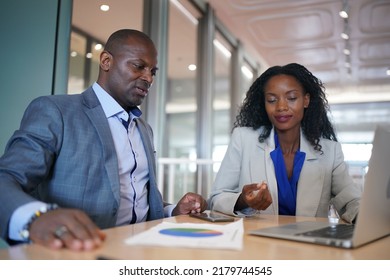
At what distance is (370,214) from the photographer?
755 mm

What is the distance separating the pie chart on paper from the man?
15 cm

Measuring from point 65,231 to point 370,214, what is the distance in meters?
0.61

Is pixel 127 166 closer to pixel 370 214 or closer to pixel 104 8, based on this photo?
pixel 370 214

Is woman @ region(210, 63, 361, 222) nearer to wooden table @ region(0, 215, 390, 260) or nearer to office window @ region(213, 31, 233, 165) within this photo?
wooden table @ region(0, 215, 390, 260)

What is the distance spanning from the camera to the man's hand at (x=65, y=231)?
591 mm

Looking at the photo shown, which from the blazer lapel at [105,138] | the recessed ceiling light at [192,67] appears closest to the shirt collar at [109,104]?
the blazer lapel at [105,138]

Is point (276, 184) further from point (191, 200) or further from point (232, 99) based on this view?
point (232, 99)

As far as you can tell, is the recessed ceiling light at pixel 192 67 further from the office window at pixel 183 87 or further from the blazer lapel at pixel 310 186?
the blazer lapel at pixel 310 186

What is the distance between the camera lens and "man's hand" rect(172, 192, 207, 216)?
1259 millimetres

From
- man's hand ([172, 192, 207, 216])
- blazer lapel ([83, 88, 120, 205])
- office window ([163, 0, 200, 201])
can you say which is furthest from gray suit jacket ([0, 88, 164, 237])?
office window ([163, 0, 200, 201])

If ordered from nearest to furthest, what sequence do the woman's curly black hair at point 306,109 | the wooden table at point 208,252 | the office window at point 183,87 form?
the wooden table at point 208,252 < the woman's curly black hair at point 306,109 < the office window at point 183,87

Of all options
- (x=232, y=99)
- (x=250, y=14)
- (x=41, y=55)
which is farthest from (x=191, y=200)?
(x=232, y=99)

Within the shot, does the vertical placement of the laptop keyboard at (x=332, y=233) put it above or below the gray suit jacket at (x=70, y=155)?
below
